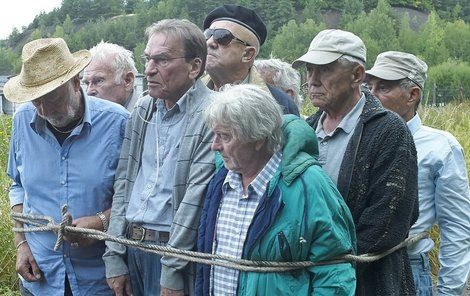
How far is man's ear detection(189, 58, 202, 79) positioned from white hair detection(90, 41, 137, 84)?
1826 mm

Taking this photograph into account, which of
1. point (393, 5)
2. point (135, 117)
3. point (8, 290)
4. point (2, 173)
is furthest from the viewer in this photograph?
point (393, 5)

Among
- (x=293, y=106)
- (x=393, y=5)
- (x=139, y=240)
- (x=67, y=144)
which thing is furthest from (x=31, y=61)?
(x=393, y=5)

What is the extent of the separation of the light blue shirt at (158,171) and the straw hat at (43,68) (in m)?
0.56

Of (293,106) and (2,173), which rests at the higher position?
(293,106)

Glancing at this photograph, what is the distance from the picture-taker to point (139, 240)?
3.36 m

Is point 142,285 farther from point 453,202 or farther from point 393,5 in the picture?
point 393,5

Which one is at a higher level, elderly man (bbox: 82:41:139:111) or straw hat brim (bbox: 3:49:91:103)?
straw hat brim (bbox: 3:49:91:103)

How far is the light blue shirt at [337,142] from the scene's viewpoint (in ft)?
10.4

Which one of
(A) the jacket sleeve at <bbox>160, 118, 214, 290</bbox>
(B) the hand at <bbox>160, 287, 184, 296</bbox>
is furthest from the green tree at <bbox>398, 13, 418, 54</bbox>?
(B) the hand at <bbox>160, 287, 184, 296</bbox>

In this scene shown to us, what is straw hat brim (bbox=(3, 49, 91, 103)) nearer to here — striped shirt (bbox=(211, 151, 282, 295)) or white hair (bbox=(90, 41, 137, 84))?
striped shirt (bbox=(211, 151, 282, 295))

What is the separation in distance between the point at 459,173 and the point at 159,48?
163 cm

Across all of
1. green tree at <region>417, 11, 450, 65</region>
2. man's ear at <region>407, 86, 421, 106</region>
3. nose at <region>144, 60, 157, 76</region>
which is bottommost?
green tree at <region>417, 11, 450, 65</region>

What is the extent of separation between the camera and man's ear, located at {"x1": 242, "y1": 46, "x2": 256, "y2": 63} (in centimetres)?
411

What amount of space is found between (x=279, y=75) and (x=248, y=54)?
5.22 ft
